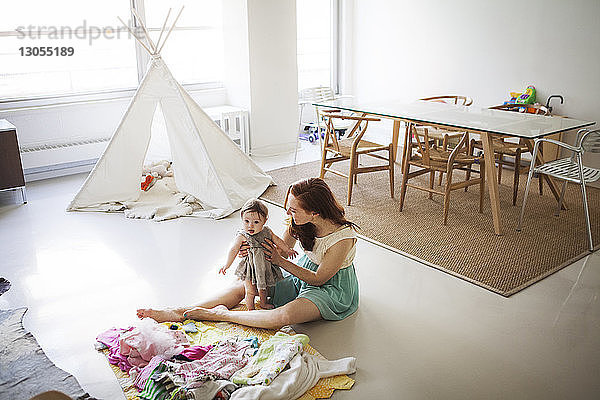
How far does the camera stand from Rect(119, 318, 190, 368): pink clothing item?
7.66 feet

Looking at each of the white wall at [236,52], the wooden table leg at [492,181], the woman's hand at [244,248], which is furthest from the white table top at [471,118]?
the woman's hand at [244,248]

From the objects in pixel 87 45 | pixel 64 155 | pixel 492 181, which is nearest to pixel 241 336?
pixel 492 181

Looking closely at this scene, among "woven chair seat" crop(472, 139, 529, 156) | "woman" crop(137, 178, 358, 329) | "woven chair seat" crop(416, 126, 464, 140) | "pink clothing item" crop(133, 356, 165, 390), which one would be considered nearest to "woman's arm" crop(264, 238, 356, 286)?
"woman" crop(137, 178, 358, 329)

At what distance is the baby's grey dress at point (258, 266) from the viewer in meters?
2.63

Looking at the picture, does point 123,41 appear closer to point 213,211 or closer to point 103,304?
point 213,211

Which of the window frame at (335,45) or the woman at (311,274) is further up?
the window frame at (335,45)

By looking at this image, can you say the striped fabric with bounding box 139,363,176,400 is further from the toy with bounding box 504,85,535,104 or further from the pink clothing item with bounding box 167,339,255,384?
the toy with bounding box 504,85,535,104

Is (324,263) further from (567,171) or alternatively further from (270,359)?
(567,171)

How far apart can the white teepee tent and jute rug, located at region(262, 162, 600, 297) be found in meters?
0.45

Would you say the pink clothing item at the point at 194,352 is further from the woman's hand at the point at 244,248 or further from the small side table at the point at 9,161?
the small side table at the point at 9,161

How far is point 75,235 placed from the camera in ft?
12.5

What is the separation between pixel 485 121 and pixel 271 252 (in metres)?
2.03

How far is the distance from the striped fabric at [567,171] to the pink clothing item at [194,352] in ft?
7.94

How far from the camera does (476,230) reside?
3787 mm
